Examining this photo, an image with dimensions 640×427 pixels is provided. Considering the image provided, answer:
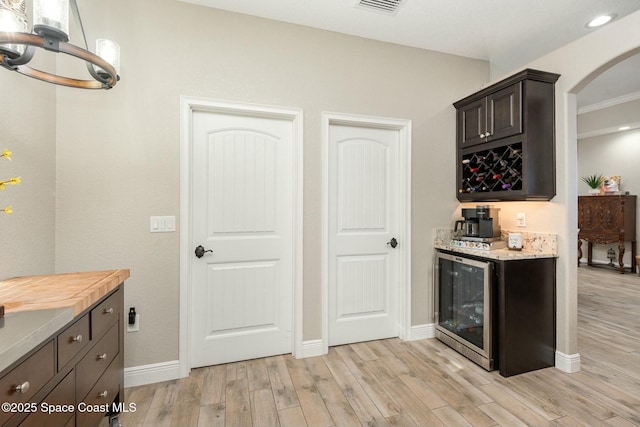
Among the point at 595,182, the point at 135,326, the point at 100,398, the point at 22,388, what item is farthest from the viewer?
the point at 595,182

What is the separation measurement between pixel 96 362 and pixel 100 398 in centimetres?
21

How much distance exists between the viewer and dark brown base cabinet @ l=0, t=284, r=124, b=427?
3.13ft

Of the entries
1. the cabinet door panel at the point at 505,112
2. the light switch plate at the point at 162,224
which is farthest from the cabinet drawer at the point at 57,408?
the cabinet door panel at the point at 505,112

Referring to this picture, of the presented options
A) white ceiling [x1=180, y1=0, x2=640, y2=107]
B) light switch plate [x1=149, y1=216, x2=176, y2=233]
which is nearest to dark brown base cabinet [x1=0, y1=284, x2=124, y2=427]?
light switch plate [x1=149, y1=216, x2=176, y2=233]

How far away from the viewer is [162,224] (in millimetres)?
2297

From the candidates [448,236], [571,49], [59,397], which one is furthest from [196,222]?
[571,49]

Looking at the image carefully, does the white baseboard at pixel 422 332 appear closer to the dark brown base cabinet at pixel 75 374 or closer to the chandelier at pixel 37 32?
the dark brown base cabinet at pixel 75 374

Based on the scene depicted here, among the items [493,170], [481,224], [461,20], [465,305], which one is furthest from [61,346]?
[461,20]

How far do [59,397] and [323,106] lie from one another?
2.45 meters

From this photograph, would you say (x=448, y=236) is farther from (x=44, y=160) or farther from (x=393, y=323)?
(x=44, y=160)

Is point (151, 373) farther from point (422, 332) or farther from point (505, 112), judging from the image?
point (505, 112)

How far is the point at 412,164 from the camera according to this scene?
9.78 feet

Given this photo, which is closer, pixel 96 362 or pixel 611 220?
pixel 96 362

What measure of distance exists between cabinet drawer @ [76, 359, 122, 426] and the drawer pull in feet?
1.48
